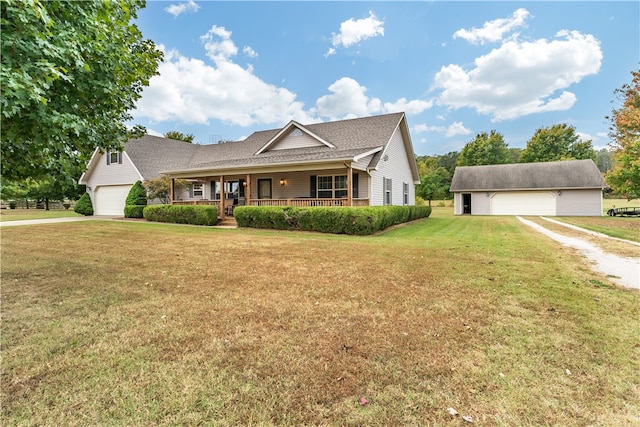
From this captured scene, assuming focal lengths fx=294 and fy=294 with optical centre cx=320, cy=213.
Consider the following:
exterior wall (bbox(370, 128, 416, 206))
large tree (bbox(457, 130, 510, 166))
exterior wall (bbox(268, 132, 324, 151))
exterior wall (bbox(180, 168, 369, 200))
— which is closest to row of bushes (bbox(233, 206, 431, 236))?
exterior wall (bbox(370, 128, 416, 206))

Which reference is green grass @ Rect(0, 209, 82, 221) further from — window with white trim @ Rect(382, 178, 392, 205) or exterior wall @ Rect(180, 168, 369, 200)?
window with white trim @ Rect(382, 178, 392, 205)

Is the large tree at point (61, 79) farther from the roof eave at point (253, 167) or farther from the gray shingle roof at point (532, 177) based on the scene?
the gray shingle roof at point (532, 177)

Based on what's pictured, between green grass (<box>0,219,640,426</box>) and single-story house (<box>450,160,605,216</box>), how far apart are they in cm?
2459

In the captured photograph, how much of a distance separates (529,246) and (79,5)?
35.8 feet

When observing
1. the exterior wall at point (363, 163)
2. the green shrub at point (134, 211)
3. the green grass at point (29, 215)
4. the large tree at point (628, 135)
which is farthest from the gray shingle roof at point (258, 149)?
the large tree at point (628, 135)

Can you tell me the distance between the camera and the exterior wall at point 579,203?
2445 cm

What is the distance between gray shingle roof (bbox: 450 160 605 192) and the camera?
24959mm

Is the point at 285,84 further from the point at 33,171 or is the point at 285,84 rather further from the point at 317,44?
the point at 33,171

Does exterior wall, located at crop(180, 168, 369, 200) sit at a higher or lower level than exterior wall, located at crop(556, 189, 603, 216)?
higher

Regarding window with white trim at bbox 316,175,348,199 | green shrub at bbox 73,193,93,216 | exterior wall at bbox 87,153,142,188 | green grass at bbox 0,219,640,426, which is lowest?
green grass at bbox 0,219,640,426

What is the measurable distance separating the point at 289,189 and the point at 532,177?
77.5ft

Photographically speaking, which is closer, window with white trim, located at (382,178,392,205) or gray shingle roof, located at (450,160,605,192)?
window with white trim, located at (382,178,392,205)

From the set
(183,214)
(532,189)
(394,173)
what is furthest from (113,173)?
(532,189)

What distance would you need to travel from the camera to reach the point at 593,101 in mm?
25375
